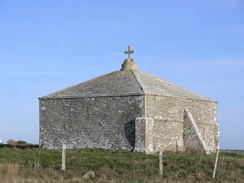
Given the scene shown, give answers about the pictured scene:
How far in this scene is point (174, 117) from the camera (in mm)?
30734

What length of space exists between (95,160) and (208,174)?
6562 millimetres

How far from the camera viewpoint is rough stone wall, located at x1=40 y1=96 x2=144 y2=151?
28688 millimetres

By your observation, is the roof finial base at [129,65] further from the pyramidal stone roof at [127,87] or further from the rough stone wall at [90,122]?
the rough stone wall at [90,122]

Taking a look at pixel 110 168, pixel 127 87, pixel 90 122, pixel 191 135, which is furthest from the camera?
pixel 191 135

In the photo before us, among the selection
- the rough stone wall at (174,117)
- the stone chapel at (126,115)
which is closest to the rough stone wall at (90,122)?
the stone chapel at (126,115)

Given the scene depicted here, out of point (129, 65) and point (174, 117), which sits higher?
point (129, 65)

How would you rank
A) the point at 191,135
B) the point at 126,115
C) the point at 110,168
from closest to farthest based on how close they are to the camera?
the point at 110,168
the point at 126,115
the point at 191,135

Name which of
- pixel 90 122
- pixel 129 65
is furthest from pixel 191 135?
pixel 90 122

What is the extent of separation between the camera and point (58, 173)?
1922 centimetres

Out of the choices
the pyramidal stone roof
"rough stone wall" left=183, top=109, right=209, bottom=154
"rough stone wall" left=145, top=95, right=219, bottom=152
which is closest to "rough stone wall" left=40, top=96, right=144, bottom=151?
the pyramidal stone roof

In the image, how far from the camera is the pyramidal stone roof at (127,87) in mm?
29609

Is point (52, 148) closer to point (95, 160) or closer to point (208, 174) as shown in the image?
point (95, 160)

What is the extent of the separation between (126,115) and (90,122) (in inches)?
110

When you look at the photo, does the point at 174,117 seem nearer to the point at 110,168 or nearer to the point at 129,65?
the point at 129,65
